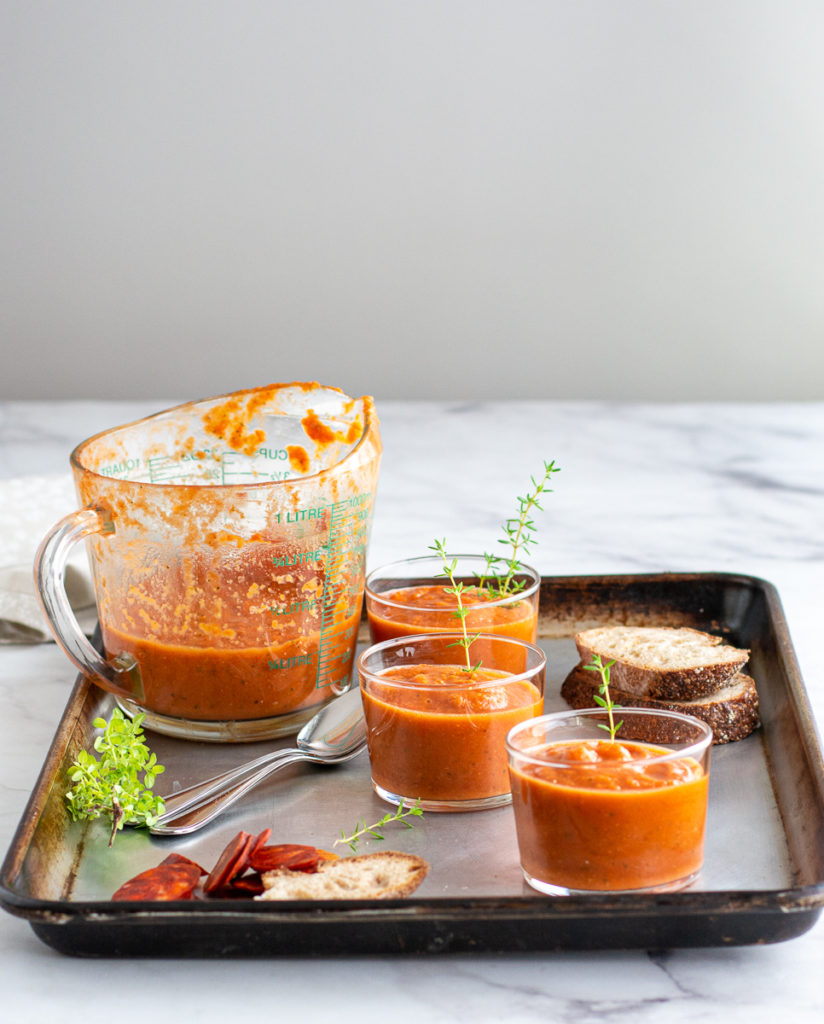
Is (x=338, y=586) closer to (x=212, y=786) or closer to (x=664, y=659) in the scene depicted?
(x=212, y=786)

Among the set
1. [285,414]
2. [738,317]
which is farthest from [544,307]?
[285,414]

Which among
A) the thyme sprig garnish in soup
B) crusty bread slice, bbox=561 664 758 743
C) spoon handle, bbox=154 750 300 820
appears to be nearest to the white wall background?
the thyme sprig garnish in soup

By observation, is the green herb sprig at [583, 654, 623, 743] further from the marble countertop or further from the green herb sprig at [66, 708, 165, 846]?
the green herb sprig at [66, 708, 165, 846]

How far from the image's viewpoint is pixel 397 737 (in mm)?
1149

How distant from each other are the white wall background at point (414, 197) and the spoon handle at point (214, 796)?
2058mm

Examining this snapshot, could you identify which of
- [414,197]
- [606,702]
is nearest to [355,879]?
[606,702]

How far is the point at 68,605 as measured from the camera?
4.08ft

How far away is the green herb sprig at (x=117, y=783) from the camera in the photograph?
1101mm

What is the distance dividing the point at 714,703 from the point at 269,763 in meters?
0.48

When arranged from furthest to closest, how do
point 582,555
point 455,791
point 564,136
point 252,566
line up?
point 564,136
point 582,555
point 252,566
point 455,791

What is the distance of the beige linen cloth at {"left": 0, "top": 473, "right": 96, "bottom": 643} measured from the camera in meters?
1.63

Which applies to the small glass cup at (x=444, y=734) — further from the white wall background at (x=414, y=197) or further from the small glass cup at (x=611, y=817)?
the white wall background at (x=414, y=197)

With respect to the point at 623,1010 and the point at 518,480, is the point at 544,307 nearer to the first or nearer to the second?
the point at 518,480

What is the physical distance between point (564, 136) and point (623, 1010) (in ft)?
8.31
